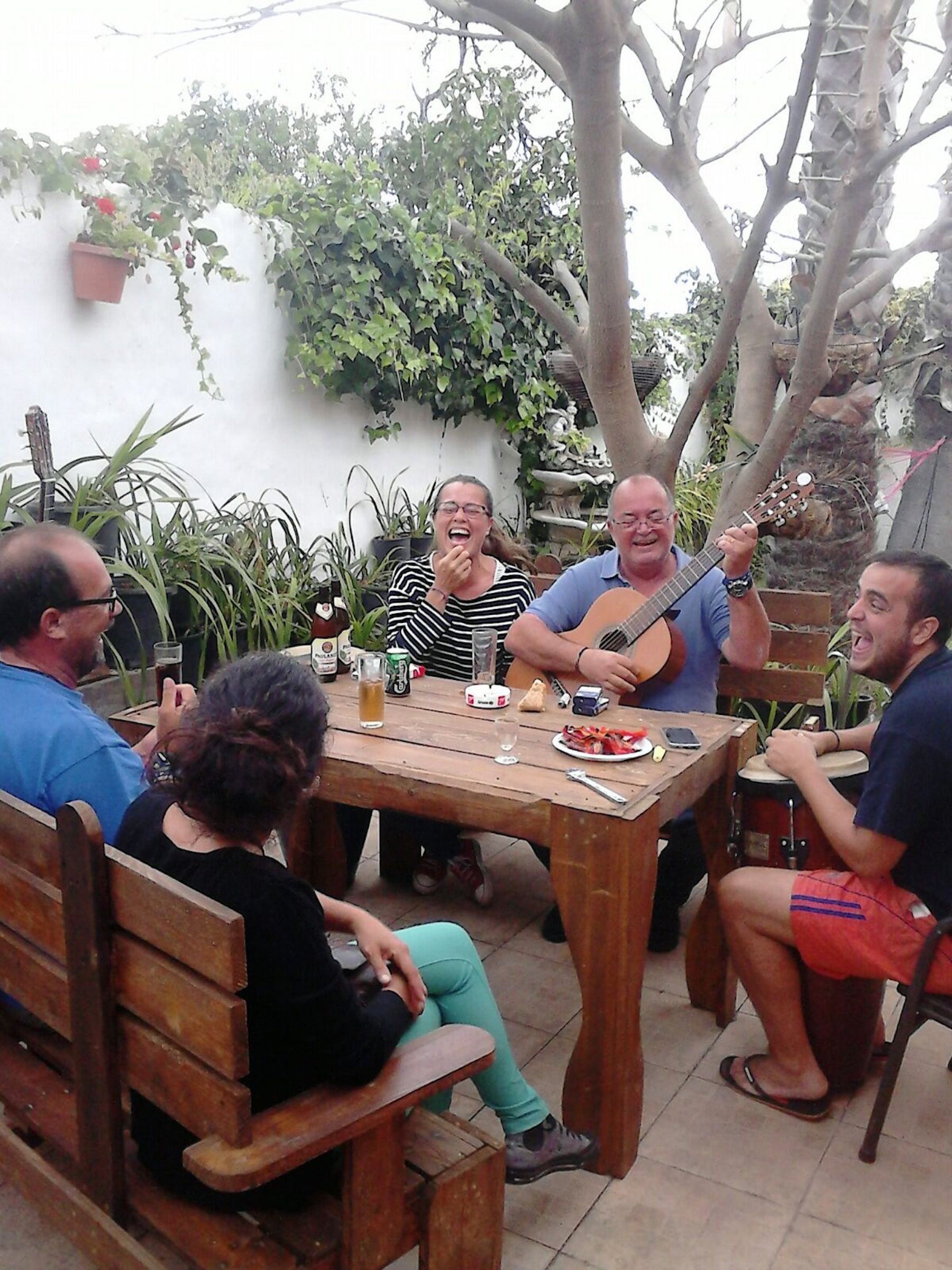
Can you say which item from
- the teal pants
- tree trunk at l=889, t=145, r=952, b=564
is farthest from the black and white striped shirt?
tree trunk at l=889, t=145, r=952, b=564

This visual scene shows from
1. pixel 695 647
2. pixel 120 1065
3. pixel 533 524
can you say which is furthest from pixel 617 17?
pixel 533 524

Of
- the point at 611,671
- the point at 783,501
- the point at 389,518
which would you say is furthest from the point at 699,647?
the point at 389,518

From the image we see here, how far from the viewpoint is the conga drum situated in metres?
2.19

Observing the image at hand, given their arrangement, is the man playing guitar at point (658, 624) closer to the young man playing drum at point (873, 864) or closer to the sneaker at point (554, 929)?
the sneaker at point (554, 929)

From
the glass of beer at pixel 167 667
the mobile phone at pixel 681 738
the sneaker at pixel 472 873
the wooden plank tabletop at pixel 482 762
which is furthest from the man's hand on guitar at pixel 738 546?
the glass of beer at pixel 167 667

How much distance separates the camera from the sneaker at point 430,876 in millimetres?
3318

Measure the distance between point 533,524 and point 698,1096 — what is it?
214 inches

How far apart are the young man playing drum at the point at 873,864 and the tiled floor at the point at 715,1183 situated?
14 centimetres

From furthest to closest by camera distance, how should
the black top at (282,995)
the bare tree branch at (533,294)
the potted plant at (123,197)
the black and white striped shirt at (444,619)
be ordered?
the potted plant at (123,197)
the bare tree branch at (533,294)
the black and white striped shirt at (444,619)
the black top at (282,995)

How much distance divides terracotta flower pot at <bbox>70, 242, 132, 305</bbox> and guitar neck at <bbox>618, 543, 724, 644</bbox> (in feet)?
8.79

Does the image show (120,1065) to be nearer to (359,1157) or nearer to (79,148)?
(359,1157)

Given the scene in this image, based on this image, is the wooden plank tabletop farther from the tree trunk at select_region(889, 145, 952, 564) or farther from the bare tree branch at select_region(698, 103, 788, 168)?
the tree trunk at select_region(889, 145, 952, 564)

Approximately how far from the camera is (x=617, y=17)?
254cm

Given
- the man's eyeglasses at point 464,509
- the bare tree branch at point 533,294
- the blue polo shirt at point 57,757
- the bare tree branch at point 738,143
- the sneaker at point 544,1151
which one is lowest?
the sneaker at point 544,1151
